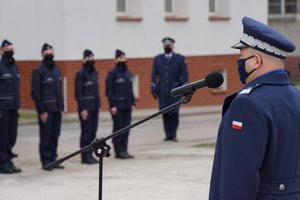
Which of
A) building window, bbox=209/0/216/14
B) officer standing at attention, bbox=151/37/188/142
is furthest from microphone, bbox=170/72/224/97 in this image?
building window, bbox=209/0/216/14

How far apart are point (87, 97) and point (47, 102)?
3.13 feet

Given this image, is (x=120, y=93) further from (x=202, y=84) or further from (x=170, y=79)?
(x=202, y=84)

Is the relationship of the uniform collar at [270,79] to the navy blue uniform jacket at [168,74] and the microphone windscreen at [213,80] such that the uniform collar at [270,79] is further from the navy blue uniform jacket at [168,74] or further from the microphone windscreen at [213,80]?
the navy blue uniform jacket at [168,74]

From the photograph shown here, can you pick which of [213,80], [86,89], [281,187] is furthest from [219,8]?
[281,187]

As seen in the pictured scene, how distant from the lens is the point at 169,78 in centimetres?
1847

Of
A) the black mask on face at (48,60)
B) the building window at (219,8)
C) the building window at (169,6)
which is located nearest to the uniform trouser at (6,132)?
the black mask on face at (48,60)

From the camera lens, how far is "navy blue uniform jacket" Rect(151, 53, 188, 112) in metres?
18.5

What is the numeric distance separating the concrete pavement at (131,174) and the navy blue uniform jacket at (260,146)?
654 centimetres

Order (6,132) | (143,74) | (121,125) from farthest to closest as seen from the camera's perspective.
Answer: (143,74) < (121,125) < (6,132)

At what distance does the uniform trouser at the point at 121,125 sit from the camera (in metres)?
15.4

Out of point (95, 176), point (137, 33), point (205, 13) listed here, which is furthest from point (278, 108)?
point (205, 13)

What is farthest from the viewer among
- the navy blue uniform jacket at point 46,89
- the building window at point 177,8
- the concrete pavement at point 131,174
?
the building window at point 177,8

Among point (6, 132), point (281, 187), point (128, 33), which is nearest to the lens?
point (281, 187)

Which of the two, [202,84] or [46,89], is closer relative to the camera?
[202,84]
